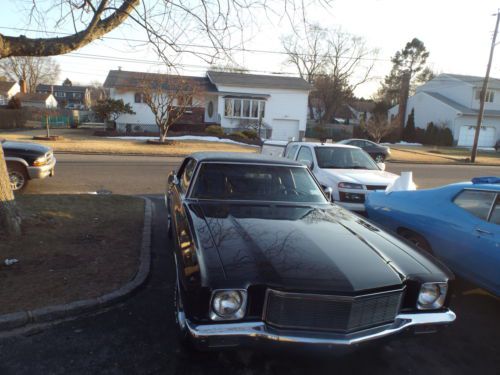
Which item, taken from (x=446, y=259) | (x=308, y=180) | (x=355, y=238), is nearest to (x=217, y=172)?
(x=308, y=180)

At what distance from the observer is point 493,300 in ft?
14.7

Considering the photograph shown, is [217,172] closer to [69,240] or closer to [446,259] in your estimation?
[69,240]

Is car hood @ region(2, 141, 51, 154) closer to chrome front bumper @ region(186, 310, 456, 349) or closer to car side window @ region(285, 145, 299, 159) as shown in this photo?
Result: car side window @ region(285, 145, 299, 159)

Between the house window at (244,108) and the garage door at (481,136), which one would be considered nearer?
the house window at (244,108)

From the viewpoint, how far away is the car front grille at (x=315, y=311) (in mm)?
2566

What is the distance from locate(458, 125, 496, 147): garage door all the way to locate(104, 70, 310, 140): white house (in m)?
17.8

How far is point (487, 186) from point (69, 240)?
5398mm

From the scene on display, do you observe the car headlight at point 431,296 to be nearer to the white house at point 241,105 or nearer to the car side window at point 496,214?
the car side window at point 496,214

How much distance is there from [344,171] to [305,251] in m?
5.62

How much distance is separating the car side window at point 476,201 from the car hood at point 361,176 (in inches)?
116

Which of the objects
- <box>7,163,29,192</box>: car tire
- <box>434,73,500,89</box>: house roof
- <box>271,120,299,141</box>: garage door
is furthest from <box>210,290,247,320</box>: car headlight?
<box>434,73,500,89</box>: house roof

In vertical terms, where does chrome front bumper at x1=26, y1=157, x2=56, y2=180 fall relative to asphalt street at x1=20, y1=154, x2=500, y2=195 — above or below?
above

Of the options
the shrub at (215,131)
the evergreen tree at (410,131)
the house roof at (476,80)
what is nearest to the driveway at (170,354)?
the shrub at (215,131)

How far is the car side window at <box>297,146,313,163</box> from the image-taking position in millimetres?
8997
